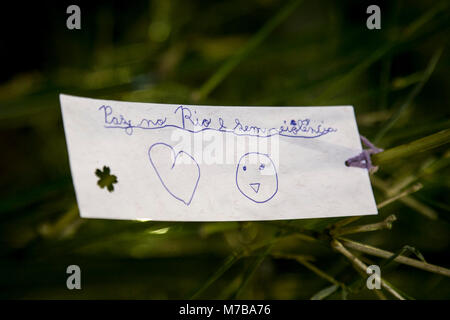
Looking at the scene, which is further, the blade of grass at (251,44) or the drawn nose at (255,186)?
the blade of grass at (251,44)

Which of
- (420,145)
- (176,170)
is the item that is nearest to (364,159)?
(420,145)

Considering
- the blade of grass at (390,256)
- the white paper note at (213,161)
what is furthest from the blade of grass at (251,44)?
the blade of grass at (390,256)

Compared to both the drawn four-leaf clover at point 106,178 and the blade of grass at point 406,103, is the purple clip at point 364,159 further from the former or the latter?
the drawn four-leaf clover at point 106,178

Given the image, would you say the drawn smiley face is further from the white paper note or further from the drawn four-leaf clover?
the drawn four-leaf clover

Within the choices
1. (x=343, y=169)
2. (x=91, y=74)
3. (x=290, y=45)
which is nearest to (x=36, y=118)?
(x=91, y=74)

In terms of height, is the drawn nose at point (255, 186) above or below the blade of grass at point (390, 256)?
above

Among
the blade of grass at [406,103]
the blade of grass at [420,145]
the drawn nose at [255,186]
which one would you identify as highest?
the blade of grass at [406,103]

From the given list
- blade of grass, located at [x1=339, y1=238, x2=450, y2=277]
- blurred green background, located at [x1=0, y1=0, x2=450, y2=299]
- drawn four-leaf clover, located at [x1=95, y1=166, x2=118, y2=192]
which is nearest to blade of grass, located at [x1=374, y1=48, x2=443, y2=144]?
blurred green background, located at [x1=0, y1=0, x2=450, y2=299]
